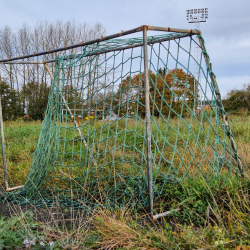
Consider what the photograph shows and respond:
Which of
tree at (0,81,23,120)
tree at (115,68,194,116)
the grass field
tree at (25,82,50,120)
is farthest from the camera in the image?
tree at (25,82,50,120)

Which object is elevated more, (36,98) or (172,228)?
(36,98)

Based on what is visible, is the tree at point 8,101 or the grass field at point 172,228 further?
the tree at point 8,101

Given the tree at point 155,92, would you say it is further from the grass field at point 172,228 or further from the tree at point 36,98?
the tree at point 36,98

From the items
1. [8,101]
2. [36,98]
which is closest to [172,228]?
[8,101]

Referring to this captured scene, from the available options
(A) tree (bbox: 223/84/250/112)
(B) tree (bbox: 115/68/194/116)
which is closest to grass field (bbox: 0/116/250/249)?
(B) tree (bbox: 115/68/194/116)

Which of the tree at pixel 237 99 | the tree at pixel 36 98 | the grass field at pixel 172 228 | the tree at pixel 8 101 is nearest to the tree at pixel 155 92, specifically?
the grass field at pixel 172 228

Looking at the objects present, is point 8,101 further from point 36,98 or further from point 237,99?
point 237,99

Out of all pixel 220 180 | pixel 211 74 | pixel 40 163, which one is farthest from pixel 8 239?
pixel 211 74

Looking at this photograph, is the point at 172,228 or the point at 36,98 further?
the point at 36,98

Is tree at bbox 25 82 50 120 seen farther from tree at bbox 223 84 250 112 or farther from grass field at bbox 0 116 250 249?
grass field at bbox 0 116 250 249

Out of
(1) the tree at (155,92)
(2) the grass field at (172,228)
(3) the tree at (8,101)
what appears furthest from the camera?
(3) the tree at (8,101)

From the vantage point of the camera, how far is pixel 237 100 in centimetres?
1619

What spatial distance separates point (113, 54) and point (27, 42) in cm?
1711

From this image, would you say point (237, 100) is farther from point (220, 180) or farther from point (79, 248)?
point (79, 248)
